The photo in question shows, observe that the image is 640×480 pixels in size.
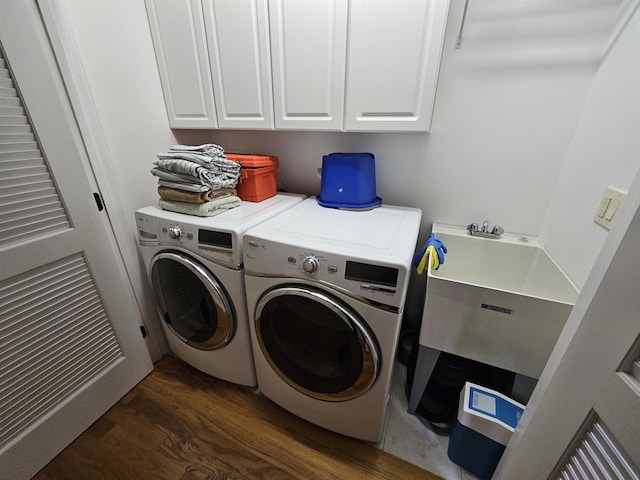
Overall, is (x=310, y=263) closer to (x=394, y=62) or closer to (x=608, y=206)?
(x=394, y=62)

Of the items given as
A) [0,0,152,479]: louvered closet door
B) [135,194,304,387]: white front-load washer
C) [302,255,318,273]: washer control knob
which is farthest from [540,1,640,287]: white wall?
[0,0,152,479]: louvered closet door

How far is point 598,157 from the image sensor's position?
0.92m

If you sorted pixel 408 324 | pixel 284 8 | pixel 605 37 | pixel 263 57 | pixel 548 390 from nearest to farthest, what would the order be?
1. pixel 548 390
2. pixel 605 37
3. pixel 284 8
4. pixel 263 57
5. pixel 408 324

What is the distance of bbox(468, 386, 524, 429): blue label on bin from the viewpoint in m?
0.95

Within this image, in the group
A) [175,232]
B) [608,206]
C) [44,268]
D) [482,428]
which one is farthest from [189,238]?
[608,206]

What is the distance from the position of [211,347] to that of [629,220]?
154 cm

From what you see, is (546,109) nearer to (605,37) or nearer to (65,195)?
(605,37)

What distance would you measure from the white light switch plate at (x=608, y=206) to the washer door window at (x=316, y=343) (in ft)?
2.80

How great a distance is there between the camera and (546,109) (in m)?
1.10

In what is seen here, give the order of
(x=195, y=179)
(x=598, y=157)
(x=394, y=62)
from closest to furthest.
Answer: (x=598, y=157), (x=394, y=62), (x=195, y=179)

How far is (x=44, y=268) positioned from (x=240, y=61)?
4.01 feet

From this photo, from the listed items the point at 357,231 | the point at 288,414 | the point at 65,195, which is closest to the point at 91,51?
the point at 65,195

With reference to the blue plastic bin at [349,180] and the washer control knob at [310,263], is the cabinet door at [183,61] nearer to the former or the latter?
the blue plastic bin at [349,180]

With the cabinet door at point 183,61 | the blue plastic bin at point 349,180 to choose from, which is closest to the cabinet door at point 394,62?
the blue plastic bin at point 349,180
